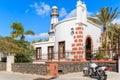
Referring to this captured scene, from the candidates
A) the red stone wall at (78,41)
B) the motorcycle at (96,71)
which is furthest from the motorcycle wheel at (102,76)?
the red stone wall at (78,41)

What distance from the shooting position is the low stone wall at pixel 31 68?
1776cm

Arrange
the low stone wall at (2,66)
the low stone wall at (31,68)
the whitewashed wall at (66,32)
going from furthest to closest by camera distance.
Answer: the low stone wall at (2,66), the whitewashed wall at (66,32), the low stone wall at (31,68)

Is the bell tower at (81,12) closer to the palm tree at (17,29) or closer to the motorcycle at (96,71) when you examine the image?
the motorcycle at (96,71)

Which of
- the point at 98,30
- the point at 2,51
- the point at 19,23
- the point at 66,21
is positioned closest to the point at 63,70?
the point at 66,21

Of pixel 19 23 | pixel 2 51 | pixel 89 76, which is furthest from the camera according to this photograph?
pixel 19 23

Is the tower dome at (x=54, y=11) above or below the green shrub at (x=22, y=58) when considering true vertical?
above

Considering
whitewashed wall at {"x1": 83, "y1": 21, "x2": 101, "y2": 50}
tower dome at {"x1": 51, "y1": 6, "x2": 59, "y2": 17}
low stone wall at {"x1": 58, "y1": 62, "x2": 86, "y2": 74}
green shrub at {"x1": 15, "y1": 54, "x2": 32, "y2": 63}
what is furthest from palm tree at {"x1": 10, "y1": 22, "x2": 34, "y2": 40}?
low stone wall at {"x1": 58, "y1": 62, "x2": 86, "y2": 74}

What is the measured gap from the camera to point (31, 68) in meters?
19.1

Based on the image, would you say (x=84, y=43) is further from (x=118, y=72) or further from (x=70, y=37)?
(x=118, y=72)

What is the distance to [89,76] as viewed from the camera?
14695mm

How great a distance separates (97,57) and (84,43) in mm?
2299

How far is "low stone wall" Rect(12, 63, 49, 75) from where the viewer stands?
1776cm

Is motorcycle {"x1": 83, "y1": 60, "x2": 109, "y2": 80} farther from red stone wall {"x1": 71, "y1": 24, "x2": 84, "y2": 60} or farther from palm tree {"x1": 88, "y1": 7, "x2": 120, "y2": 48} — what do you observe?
palm tree {"x1": 88, "y1": 7, "x2": 120, "y2": 48}

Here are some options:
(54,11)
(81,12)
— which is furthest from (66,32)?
(54,11)
